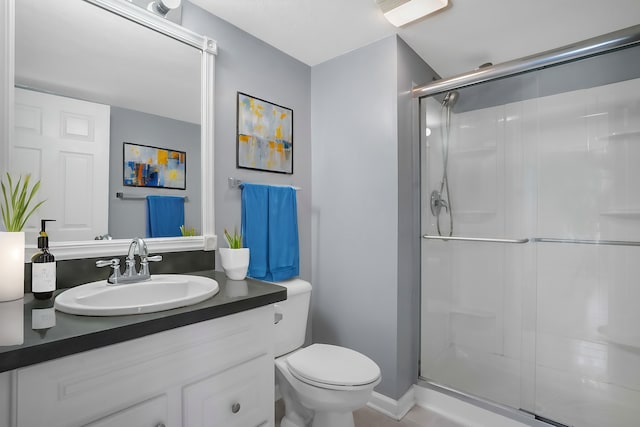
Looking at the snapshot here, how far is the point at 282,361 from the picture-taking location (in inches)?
65.3

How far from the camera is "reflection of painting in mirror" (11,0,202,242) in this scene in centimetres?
123

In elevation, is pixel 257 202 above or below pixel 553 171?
below

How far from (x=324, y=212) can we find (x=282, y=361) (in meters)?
1.00

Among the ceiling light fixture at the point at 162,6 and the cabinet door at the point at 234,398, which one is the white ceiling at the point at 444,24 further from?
the cabinet door at the point at 234,398

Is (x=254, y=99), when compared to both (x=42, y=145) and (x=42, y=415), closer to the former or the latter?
(x=42, y=145)

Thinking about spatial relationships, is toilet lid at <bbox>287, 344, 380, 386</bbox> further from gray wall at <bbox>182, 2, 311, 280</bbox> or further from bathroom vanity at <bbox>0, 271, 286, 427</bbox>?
gray wall at <bbox>182, 2, 311, 280</bbox>

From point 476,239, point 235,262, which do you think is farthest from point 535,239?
point 235,262

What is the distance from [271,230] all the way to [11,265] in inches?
45.5

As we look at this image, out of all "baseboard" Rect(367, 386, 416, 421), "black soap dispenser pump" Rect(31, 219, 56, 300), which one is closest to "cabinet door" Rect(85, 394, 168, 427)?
"black soap dispenser pump" Rect(31, 219, 56, 300)

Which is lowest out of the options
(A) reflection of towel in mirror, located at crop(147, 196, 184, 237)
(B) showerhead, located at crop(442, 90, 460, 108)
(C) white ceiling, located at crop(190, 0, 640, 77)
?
(A) reflection of towel in mirror, located at crop(147, 196, 184, 237)

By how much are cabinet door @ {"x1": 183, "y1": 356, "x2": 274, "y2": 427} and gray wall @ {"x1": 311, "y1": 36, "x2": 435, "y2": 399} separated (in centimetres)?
89

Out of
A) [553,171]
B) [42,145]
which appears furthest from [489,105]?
[42,145]

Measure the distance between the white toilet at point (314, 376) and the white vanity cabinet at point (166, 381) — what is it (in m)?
0.25

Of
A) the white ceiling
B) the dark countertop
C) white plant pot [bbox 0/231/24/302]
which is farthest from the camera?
the white ceiling
